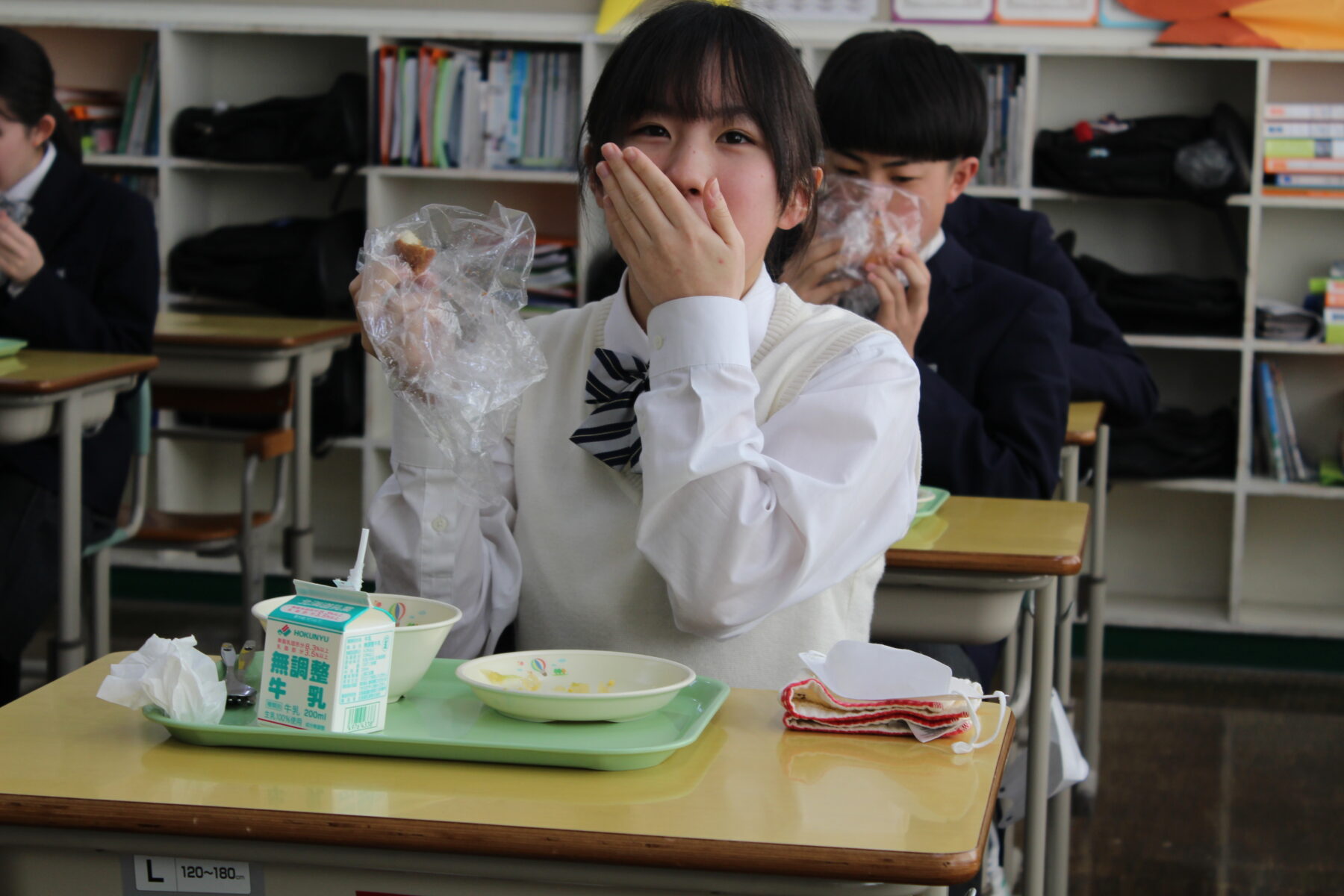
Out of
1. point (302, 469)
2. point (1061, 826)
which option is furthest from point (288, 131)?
point (1061, 826)

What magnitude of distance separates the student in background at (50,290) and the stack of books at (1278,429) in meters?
2.91

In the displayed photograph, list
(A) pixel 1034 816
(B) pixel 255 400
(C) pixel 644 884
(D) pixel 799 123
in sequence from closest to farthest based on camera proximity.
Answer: (C) pixel 644 884, (D) pixel 799 123, (A) pixel 1034 816, (B) pixel 255 400

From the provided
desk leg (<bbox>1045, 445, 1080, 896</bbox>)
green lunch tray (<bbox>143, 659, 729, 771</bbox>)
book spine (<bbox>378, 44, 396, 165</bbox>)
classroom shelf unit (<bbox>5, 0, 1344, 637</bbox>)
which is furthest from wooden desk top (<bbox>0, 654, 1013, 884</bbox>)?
book spine (<bbox>378, 44, 396, 165</bbox>)

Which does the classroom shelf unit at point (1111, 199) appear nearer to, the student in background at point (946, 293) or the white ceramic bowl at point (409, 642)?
the student in background at point (946, 293)

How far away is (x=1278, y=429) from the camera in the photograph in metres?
3.94

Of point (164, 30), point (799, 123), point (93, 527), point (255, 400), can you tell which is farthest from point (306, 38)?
point (799, 123)

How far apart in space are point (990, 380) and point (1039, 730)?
2.37ft

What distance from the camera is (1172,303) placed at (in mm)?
3943

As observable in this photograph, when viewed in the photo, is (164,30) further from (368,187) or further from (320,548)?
(320,548)

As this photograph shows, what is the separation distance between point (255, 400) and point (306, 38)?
1.54 metres

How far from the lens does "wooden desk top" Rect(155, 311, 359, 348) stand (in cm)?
330

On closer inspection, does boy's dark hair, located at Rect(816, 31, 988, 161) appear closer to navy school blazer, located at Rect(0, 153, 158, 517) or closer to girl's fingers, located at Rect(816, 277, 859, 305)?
girl's fingers, located at Rect(816, 277, 859, 305)

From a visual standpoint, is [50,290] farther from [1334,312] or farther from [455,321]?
[1334,312]

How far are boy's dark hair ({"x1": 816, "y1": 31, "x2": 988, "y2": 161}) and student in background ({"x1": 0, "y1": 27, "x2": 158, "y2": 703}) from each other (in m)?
1.59
